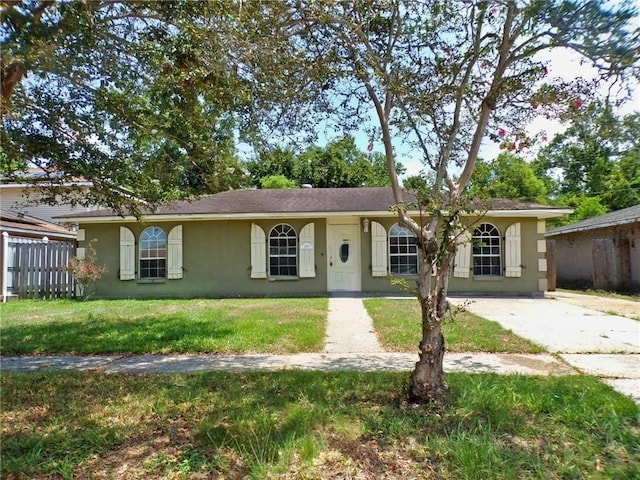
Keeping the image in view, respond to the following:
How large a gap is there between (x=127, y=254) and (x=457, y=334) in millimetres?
10041

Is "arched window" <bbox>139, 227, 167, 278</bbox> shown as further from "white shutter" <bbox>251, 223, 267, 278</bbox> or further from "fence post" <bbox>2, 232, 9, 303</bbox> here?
"fence post" <bbox>2, 232, 9, 303</bbox>

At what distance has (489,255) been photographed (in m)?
12.3

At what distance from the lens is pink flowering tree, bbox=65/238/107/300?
37.2ft

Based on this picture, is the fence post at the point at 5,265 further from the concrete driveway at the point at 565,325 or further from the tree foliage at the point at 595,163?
the tree foliage at the point at 595,163

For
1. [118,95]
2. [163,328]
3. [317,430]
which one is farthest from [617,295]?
[118,95]

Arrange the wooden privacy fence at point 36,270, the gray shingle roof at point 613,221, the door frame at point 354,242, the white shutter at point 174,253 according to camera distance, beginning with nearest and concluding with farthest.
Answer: the wooden privacy fence at point 36,270 → the white shutter at point 174,253 → the door frame at point 354,242 → the gray shingle roof at point 613,221

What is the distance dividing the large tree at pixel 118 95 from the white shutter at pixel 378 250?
22.6 feet

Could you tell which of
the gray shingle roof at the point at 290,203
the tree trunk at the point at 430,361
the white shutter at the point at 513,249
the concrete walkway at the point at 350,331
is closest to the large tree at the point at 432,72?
the tree trunk at the point at 430,361

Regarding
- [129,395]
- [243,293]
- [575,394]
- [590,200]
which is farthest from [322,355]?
[590,200]

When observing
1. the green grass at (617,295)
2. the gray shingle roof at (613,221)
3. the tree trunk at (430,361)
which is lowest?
the green grass at (617,295)

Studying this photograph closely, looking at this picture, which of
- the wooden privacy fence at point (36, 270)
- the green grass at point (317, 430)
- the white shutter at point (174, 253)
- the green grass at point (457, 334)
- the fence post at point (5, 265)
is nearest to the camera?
the green grass at point (317, 430)

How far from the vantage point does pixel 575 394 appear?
378cm

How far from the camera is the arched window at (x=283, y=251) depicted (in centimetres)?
1245

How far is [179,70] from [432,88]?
2972 millimetres
